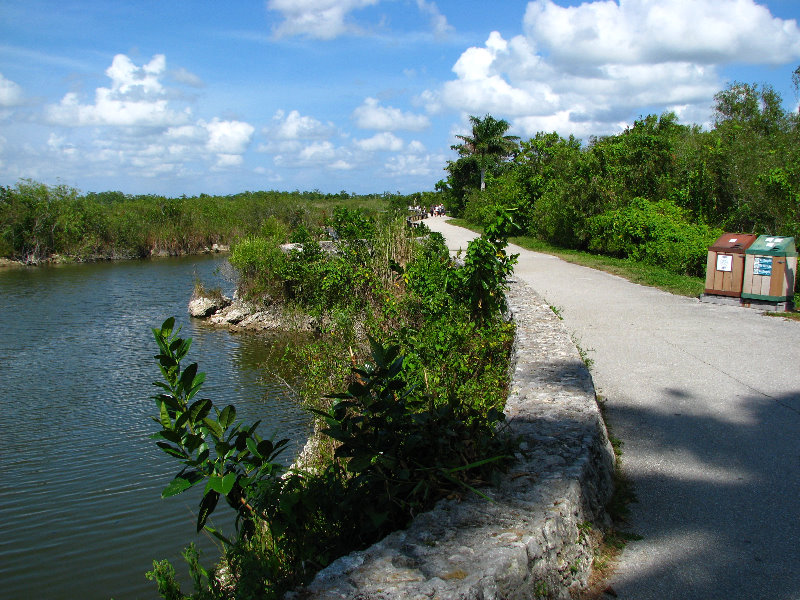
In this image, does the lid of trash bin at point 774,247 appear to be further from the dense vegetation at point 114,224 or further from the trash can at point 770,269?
the dense vegetation at point 114,224

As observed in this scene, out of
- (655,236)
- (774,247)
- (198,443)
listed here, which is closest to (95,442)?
(198,443)

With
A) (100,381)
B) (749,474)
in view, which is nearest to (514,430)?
(749,474)

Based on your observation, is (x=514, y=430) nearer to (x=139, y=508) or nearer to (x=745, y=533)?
(x=745, y=533)

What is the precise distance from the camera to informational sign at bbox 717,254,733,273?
11469 millimetres

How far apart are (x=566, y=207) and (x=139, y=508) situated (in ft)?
61.5

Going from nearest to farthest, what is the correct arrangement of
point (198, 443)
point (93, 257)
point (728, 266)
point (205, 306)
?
point (198, 443) < point (728, 266) < point (205, 306) < point (93, 257)

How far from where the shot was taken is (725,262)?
11.5 metres

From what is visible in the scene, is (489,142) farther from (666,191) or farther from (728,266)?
(728,266)

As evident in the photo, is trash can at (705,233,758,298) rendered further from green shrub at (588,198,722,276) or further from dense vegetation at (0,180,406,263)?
dense vegetation at (0,180,406,263)

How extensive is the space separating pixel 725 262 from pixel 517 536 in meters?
10.3

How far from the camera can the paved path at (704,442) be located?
3471mm

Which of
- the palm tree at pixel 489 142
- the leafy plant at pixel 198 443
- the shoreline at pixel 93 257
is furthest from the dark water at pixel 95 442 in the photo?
the palm tree at pixel 489 142

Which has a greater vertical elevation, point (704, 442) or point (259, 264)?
point (259, 264)

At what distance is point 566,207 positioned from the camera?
22625 millimetres
